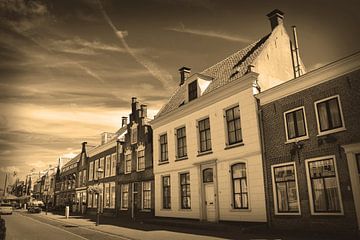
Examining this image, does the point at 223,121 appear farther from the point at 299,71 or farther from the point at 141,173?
the point at 141,173

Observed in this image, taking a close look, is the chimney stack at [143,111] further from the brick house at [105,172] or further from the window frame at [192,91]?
the window frame at [192,91]

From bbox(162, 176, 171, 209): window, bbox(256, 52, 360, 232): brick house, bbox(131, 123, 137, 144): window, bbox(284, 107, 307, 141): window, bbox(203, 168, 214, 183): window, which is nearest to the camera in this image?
bbox(256, 52, 360, 232): brick house

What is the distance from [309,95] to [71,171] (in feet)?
139

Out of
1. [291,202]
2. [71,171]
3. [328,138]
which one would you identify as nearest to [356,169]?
[328,138]

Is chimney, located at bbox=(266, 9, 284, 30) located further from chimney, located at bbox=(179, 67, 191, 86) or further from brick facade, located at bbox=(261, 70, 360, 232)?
chimney, located at bbox=(179, 67, 191, 86)

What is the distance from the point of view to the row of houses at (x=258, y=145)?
12.4 metres

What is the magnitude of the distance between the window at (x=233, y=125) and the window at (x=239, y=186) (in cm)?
156

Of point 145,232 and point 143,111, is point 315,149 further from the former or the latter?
point 143,111

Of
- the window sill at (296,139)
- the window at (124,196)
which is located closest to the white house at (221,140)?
the window sill at (296,139)

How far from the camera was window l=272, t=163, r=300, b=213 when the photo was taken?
13863 millimetres

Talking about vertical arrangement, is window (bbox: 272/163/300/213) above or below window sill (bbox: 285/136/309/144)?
below

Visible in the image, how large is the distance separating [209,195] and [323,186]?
7806 mm

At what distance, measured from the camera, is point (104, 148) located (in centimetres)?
3475

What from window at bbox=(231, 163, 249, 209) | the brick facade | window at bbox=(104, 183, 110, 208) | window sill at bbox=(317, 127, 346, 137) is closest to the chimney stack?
window at bbox=(104, 183, 110, 208)
